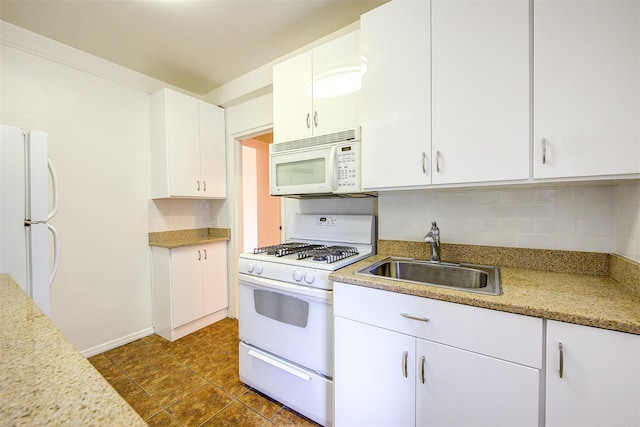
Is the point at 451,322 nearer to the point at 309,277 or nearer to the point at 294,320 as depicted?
the point at 309,277

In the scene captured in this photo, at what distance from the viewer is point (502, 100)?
118cm

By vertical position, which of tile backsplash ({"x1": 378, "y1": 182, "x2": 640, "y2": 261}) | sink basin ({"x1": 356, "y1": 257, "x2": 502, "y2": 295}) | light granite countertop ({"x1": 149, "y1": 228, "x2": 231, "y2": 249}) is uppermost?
tile backsplash ({"x1": 378, "y1": 182, "x2": 640, "y2": 261})

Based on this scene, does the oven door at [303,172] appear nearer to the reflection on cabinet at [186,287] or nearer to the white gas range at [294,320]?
the white gas range at [294,320]

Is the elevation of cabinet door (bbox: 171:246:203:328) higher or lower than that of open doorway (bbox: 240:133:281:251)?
lower

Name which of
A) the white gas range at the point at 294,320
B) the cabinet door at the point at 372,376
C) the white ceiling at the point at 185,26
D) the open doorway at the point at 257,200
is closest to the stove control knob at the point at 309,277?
the white gas range at the point at 294,320

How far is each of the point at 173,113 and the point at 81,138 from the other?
0.74 m

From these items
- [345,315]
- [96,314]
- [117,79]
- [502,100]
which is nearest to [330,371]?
[345,315]

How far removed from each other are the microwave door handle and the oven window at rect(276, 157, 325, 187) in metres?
0.09

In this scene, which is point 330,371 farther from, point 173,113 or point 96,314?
point 173,113

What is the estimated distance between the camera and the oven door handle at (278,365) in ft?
4.87

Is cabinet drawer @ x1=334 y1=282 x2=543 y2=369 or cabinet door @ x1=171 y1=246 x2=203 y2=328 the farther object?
cabinet door @ x1=171 y1=246 x2=203 y2=328

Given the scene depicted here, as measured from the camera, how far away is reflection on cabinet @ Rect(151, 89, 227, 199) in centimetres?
244

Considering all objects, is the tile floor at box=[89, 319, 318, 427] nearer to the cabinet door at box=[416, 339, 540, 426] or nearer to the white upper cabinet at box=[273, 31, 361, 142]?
the cabinet door at box=[416, 339, 540, 426]

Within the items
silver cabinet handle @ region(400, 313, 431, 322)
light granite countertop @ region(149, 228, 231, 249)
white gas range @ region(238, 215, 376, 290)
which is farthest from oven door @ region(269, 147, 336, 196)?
light granite countertop @ region(149, 228, 231, 249)
